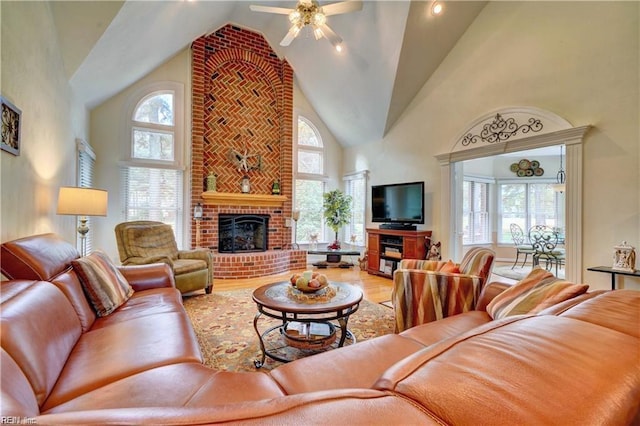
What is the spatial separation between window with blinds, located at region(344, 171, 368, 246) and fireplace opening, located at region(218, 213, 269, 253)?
1.89 m

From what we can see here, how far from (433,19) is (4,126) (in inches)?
177

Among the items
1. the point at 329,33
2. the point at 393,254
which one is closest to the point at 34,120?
the point at 329,33

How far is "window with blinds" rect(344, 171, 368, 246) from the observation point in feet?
20.2

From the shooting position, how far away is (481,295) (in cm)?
217

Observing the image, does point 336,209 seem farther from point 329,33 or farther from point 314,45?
point 329,33

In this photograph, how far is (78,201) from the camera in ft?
8.92

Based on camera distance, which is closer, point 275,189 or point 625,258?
point 625,258

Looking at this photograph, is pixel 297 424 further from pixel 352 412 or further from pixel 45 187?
pixel 45 187

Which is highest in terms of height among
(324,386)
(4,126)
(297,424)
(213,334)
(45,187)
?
(4,126)

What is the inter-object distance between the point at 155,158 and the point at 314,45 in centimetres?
339

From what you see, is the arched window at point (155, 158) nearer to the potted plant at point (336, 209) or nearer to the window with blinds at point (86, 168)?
the window with blinds at point (86, 168)

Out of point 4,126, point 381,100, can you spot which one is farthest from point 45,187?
point 381,100

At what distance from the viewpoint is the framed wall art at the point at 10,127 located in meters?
1.86

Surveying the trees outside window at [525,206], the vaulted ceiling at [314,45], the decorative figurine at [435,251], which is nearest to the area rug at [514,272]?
the trees outside window at [525,206]
